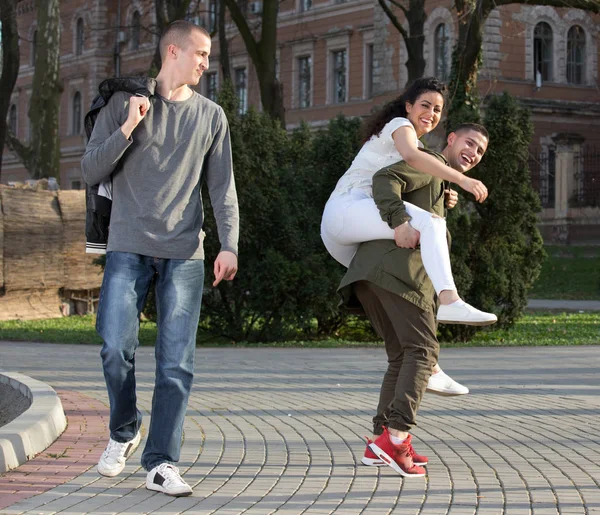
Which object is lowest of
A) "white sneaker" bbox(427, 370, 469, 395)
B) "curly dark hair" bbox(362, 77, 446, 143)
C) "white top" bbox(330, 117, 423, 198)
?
"white sneaker" bbox(427, 370, 469, 395)

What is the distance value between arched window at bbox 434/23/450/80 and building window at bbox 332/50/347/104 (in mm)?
6511

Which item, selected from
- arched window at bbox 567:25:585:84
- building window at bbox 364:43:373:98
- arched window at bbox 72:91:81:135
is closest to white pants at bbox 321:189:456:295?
arched window at bbox 567:25:585:84

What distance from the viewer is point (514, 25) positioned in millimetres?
41500

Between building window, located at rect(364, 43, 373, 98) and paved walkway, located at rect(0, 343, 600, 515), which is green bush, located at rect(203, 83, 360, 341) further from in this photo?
A: building window, located at rect(364, 43, 373, 98)

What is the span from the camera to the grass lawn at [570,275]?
27.1 meters

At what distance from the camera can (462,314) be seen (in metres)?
5.42

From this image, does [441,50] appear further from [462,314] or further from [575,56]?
[462,314]

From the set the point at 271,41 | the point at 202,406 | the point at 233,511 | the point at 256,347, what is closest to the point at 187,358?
the point at 233,511

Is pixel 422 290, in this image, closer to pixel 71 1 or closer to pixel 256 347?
pixel 256 347

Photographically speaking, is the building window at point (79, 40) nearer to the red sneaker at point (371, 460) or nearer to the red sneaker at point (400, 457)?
the red sneaker at point (371, 460)

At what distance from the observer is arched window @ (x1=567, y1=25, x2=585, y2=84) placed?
47.4 meters

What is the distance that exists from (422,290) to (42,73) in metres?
19.4

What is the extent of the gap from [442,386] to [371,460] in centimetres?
53

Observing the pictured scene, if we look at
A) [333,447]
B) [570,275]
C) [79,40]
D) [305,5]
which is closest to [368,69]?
[305,5]
